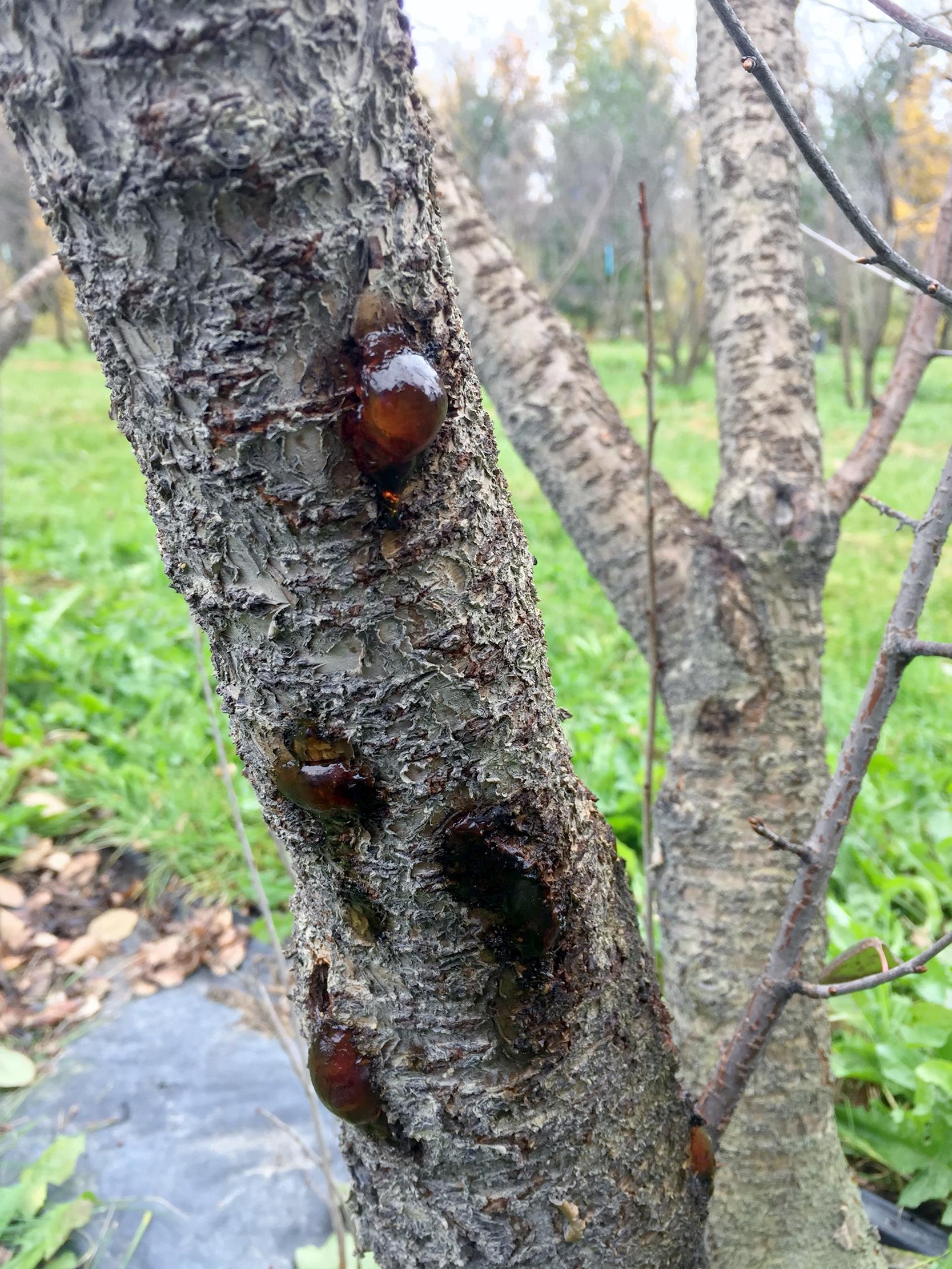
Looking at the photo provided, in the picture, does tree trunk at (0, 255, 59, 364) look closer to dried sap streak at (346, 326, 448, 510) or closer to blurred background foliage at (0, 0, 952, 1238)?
blurred background foliage at (0, 0, 952, 1238)

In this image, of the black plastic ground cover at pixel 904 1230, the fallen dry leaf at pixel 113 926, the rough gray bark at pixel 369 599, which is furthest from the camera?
the fallen dry leaf at pixel 113 926

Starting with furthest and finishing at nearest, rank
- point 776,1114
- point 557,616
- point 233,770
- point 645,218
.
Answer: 1. point 557,616
2. point 233,770
3. point 776,1114
4. point 645,218

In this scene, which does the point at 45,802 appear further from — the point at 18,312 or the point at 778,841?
the point at 778,841

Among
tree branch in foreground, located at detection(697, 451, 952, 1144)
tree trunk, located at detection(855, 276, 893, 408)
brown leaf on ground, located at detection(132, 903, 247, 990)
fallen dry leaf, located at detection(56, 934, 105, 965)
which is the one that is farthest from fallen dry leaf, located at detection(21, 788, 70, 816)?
tree trunk, located at detection(855, 276, 893, 408)

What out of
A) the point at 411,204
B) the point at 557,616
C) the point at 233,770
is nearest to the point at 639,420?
the point at 557,616

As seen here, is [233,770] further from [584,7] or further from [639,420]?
[584,7]

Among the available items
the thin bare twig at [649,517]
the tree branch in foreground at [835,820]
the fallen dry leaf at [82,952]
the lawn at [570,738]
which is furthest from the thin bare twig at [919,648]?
the fallen dry leaf at [82,952]

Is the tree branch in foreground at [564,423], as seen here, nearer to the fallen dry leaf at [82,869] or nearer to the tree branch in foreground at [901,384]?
the tree branch in foreground at [901,384]
